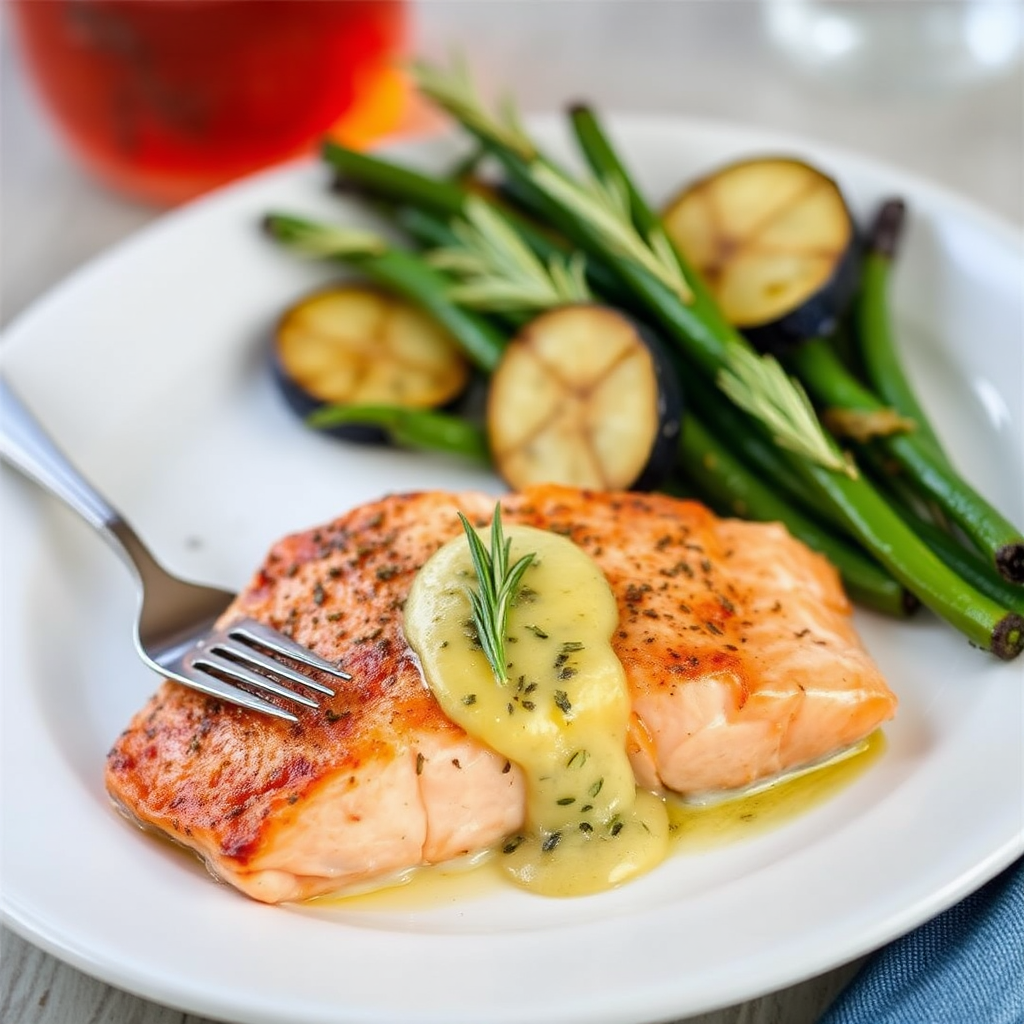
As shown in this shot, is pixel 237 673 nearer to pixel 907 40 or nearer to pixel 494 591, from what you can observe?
pixel 494 591

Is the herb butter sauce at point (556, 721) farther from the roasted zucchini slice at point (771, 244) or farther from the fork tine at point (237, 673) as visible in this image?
the roasted zucchini slice at point (771, 244)

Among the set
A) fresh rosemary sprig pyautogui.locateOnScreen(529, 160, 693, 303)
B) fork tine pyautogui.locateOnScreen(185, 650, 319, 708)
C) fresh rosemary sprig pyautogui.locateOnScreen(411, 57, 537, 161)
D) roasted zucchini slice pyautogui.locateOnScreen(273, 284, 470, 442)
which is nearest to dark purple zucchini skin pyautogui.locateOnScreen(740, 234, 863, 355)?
fresh rosemary sprig pyautogui.locateOnScreen(529, 160, 693, 303)

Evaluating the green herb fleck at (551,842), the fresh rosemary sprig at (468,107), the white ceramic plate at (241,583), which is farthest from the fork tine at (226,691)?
the fresh rosemary sprig at (468,107)

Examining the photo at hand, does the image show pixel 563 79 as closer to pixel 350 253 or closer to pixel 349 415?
pixel 350 253

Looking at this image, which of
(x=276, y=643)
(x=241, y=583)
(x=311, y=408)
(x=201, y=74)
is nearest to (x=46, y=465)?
(x=241, y=583)

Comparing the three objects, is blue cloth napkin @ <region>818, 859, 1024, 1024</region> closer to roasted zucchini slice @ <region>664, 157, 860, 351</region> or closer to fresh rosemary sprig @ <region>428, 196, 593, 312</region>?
roasted zucchini slice @ <region>664, 157, 860, 351</region>

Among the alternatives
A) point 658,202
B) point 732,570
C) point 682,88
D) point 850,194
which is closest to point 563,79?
point 682,88
